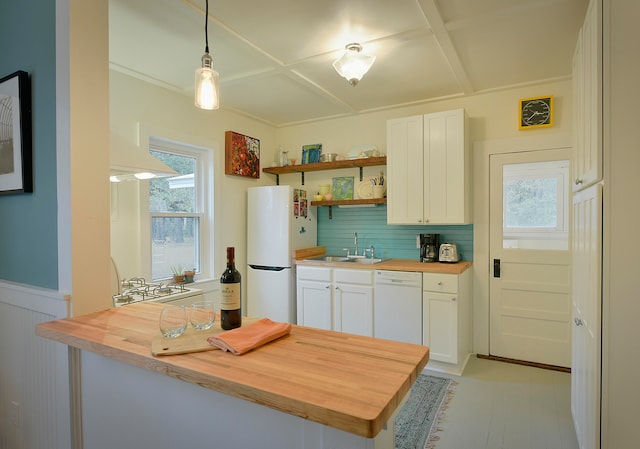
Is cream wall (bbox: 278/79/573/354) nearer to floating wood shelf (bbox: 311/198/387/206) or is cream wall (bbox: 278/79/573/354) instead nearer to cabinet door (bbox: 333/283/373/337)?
floating wood shelf (bbox: 311/198/387/206)

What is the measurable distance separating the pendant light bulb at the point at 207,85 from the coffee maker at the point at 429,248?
2.70 meters

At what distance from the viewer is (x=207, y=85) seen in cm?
158

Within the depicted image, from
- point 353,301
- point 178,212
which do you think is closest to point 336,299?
point 353,301

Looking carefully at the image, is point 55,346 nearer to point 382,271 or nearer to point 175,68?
point 175,68

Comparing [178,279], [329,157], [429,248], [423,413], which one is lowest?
[423,413]

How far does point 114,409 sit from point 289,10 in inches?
86.8

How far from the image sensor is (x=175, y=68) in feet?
9.57

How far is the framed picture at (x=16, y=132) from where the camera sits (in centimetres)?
169

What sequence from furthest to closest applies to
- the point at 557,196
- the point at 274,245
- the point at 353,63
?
the point at 274,245 < the point at 557,196 < the point at 353,63

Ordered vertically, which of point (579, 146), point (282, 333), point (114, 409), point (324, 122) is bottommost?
point (114, 409)

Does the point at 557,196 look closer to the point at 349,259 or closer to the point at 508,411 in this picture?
the point at 508,411

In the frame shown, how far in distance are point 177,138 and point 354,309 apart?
2387mm

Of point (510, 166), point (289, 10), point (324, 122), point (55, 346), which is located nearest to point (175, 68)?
point (289, 10)

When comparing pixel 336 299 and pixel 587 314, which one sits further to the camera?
pixel 336 299
